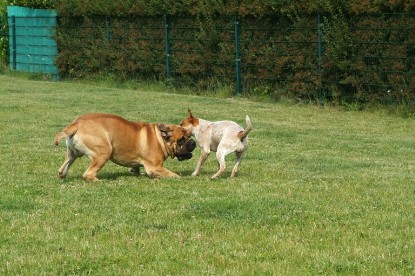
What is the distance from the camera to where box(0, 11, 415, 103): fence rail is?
2108cm

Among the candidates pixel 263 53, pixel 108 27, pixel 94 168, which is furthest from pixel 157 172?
pixel 108 27

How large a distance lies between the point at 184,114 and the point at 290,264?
13.4 meters

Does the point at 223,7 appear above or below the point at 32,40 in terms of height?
above

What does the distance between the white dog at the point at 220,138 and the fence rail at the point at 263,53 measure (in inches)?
359

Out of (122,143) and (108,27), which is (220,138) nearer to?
(122,143)

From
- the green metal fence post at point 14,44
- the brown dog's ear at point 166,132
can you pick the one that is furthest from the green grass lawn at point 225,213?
the green metal fence post at point 14,44

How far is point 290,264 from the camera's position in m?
7.56

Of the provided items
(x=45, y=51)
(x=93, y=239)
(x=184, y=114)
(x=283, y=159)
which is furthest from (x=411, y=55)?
(x=45, y=51)

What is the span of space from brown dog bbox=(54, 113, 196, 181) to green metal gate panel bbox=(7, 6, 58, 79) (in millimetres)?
21827

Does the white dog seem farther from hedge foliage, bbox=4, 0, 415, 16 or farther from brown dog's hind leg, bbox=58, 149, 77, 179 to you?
hedge foliage, bbox=4, 0, 415, 16

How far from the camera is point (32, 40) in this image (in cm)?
3503

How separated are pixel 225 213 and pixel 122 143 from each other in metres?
2.82

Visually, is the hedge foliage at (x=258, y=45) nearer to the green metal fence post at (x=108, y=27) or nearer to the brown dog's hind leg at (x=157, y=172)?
the green metal fence post at (x=108, y=27)

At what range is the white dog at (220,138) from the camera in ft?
39.4
